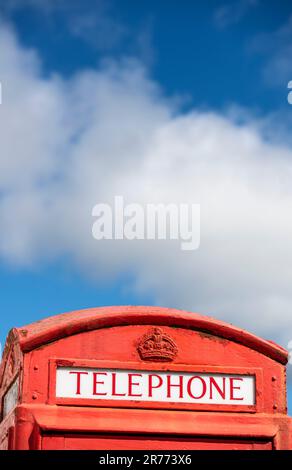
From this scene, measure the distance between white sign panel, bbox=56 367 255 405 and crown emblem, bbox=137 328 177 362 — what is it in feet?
0.51

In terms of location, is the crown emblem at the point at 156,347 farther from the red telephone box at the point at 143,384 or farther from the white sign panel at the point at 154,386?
the white sign panel at the point at 154,386

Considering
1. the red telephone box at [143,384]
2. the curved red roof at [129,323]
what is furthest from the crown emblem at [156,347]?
the curved red roof at [129,323]

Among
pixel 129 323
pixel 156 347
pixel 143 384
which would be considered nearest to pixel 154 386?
pixel 143 384

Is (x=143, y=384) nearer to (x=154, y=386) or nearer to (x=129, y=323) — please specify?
(x=154, y=386)

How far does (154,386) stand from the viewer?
901 cm

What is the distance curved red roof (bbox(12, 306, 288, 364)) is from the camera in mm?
8906

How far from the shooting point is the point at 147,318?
9117mm

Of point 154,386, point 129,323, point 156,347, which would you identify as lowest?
point 154,386

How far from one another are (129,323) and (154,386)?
697 millimetres

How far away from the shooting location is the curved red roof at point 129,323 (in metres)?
8.91

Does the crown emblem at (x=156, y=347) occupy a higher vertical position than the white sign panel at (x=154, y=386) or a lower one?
higher

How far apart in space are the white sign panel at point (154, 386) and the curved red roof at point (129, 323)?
0.37 metres
